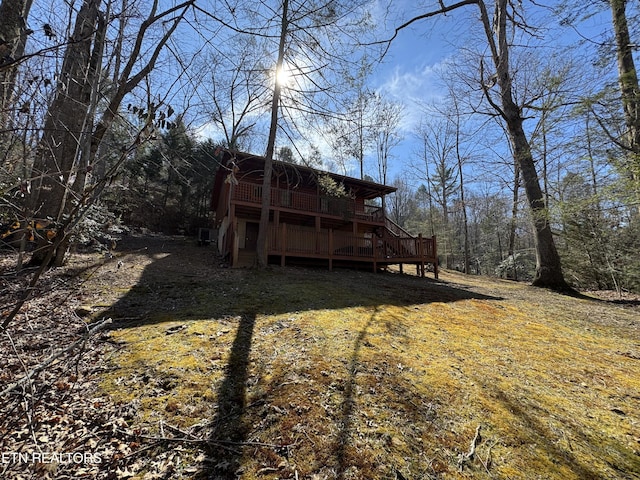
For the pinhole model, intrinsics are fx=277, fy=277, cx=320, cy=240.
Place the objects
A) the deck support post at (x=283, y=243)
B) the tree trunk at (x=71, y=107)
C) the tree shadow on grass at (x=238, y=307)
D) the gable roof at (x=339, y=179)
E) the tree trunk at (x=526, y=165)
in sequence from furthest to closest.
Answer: the gable roof at (x=339, y=179) → the deck support post at (x=283, y=243) → the tree trunk at (x=526, y=165) → the tree trunk at (x=71, y=107) → the tree shadow on grass at (x=238, y=307)

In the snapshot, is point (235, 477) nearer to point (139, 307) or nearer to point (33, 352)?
point (33, 352)

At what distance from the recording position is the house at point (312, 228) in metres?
A: 10.6

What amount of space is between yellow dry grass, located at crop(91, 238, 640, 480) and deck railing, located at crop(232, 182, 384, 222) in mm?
7568

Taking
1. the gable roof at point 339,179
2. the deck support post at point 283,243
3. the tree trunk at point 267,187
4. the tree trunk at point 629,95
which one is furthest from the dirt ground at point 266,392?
the gable roof at point 339,179

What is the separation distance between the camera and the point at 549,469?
5.98 ft

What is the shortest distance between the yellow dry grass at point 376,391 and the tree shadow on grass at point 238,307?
17mm

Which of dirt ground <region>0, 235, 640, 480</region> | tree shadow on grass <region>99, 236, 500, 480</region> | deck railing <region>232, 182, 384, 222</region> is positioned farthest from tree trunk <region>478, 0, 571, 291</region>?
deck railing <region>232, 182, 384, 222</region>

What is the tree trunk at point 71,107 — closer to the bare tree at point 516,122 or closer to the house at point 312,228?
the house at point 312,228

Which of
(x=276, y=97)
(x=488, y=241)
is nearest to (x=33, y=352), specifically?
(x=276, y=97)

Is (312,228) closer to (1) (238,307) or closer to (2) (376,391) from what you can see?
(1) (238,307)

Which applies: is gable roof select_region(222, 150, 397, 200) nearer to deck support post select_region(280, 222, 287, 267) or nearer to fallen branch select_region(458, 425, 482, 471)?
deck support post select_region(280, 222, 287, 267)

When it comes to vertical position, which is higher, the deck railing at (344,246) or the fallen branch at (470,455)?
the deck railing at (344,246)

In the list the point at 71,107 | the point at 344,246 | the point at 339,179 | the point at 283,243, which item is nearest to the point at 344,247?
the point at 344,246

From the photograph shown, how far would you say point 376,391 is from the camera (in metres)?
2.54
